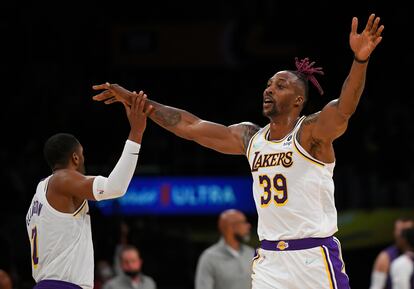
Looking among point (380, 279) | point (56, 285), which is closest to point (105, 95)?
point (56, 285)

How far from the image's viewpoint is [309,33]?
16797 mm

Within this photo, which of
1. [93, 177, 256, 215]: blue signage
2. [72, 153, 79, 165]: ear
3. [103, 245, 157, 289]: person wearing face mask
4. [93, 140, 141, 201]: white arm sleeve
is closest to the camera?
[93, 140, 141, 201]: white arm sleeve

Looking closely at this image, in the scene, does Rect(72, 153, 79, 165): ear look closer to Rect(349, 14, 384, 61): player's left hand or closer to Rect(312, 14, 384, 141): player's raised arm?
Rect(312, 14, 384, 141): player's raised arm

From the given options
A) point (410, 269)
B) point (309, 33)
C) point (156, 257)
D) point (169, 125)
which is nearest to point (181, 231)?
point (156, 257)

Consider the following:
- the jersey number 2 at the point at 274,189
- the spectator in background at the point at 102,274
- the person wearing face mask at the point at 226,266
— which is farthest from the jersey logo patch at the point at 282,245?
the spectator in background at the point at 102,274

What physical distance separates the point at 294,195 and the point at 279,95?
0.79 m

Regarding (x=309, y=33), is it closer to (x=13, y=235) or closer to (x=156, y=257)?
(x=156, y=257)

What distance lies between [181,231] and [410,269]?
7.29m

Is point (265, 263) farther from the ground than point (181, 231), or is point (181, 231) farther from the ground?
point (265, 263)

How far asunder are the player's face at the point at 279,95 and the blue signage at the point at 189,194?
348 inches

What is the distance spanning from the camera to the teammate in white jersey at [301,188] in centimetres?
565

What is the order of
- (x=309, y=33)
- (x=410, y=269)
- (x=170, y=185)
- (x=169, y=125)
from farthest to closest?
1. (x=309, y=33)
2. (x=170, y=185)
3. (x=410, y=269)
4. (x=169, y=125)

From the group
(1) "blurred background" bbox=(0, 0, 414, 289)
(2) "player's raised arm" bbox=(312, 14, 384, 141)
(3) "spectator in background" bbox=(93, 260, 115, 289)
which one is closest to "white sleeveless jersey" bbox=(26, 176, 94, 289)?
(2) "player's raised arm" bbox=(312, 14, 384, 141)

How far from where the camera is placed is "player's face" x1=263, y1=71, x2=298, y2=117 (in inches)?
245
